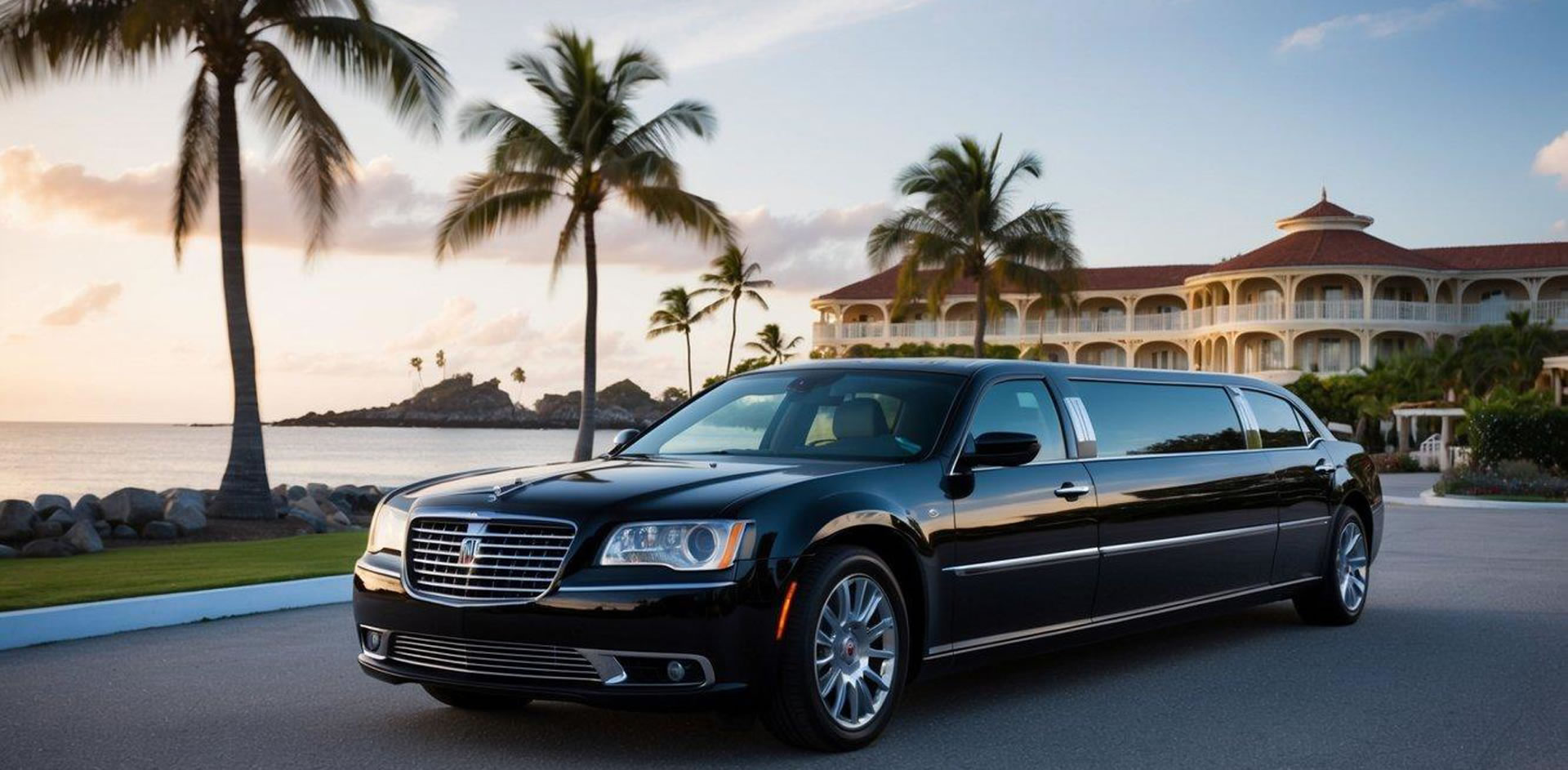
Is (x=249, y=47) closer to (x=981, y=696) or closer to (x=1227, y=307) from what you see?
(x=981, y=696)

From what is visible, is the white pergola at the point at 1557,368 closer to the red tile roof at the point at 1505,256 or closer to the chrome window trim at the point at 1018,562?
the red tile roof at the point at 1505,256

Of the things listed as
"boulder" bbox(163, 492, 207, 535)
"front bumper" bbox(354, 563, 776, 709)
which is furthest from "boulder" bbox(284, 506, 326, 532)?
"front bumper" bbox(354, 563, 776, 709)

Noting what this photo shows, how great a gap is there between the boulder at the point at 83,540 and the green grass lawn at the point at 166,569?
0.20 metres

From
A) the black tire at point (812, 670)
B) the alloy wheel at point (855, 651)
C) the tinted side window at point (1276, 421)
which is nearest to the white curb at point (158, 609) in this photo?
the black tire at point (812, 670)

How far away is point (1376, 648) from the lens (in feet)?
31.1

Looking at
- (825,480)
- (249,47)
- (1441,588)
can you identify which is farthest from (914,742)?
(249,47)

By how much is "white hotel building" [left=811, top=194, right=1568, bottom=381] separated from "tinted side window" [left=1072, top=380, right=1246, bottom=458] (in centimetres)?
5461

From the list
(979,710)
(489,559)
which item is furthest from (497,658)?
(979,710)

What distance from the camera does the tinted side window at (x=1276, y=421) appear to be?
10.1m

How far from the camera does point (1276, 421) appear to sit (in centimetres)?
1033

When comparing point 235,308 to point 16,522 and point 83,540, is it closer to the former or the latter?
point 16,522

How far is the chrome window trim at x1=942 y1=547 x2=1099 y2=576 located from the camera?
706cm

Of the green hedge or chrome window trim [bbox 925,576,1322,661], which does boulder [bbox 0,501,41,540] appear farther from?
the green hedge

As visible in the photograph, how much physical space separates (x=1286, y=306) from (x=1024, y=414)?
2542 inches
